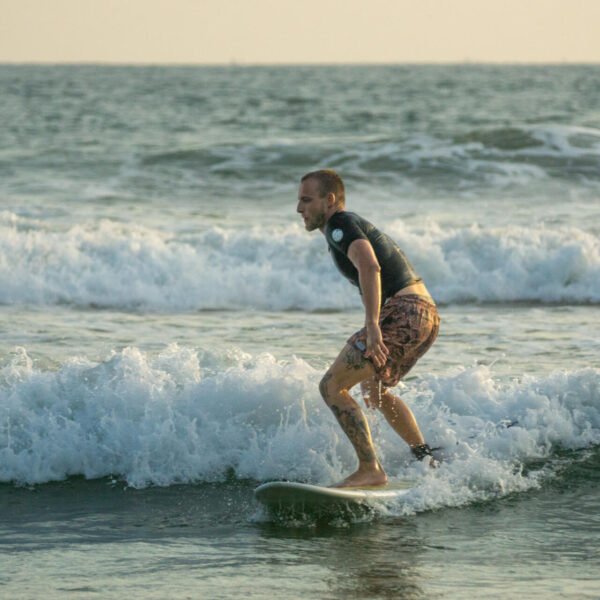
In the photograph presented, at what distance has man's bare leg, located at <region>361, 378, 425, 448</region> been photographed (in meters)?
5.70

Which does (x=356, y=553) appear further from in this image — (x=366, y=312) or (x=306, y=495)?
(x=366, y=312)

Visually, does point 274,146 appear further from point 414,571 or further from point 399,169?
point 414,571

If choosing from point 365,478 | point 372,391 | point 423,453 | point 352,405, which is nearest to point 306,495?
point 365,478

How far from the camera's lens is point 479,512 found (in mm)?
5730

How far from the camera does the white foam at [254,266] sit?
13125 mm

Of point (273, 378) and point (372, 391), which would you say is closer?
point (372, 391)

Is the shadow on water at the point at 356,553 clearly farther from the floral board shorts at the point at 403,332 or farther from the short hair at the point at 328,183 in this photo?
the short hair at the point at 328,183

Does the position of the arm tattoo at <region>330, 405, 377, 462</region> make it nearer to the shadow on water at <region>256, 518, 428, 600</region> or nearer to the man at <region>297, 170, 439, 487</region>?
the man at <region>297, 170, 439, 487</region>

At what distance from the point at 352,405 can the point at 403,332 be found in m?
0.46

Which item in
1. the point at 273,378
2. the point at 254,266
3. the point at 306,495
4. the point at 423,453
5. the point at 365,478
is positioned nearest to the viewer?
the point at 306,495

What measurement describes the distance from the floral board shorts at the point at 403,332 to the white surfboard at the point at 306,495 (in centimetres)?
60

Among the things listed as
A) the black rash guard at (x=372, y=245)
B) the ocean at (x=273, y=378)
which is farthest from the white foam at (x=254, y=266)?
the black rash guard at (x=372, y=245)

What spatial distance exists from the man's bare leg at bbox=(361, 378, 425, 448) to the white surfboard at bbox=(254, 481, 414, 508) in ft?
1.64

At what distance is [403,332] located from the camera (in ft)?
18.1
